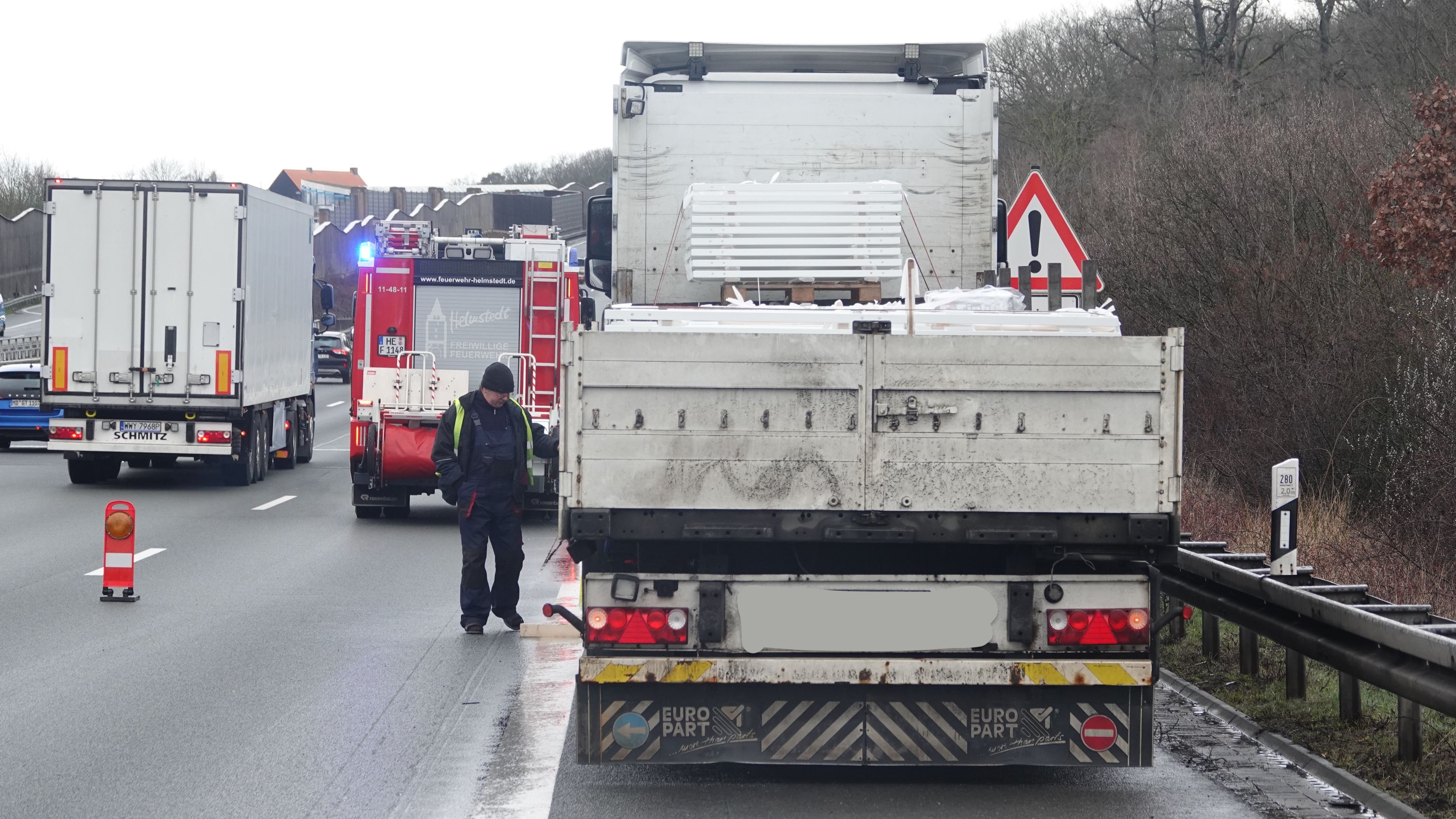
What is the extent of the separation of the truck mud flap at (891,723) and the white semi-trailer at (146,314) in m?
15.9

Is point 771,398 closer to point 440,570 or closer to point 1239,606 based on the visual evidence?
point 1239,606

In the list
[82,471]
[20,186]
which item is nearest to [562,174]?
[20,186]

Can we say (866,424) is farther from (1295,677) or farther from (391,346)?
(391,346)

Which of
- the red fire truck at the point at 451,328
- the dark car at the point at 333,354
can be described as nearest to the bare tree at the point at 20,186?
the dark car at the point at 333,354

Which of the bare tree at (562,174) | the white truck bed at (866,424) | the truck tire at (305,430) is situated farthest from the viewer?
the bare tree at (562,174)

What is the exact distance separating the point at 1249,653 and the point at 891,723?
3.09 metres

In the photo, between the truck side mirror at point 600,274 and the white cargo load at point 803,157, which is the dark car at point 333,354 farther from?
the white cargo load at point 803,157

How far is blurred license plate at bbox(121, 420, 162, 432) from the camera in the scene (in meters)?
20.6

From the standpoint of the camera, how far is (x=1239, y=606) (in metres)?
7.84

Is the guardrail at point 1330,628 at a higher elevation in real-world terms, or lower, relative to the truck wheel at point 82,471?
higher

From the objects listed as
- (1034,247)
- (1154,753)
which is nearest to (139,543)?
(1034,247)

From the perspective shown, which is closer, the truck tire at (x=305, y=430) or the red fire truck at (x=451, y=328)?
the red fire truck at (x=451, y=328)

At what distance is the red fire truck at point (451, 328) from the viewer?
1755cm

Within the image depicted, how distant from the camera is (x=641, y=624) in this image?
5941 mm
